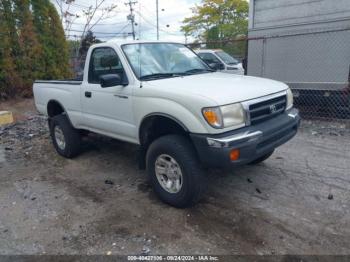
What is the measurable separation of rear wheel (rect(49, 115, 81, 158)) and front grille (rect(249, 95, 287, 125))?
335 centimetres

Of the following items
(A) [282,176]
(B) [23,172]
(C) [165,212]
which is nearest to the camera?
(C) [165,212]

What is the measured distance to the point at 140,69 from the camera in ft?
12.7

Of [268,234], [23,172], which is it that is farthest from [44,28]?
[268,234]

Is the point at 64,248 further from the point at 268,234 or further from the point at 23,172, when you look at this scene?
the point at 23,172

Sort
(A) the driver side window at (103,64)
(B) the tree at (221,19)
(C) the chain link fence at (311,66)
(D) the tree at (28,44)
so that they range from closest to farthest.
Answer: (A) the driver side window at (103,64), (C) the chain link fence at (311,66), (D) the tree at (28,44), (B) the tree at (221,19)

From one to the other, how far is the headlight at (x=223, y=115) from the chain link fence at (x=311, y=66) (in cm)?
420

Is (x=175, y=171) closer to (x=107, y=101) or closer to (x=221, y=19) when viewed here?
(x=107, y=101)

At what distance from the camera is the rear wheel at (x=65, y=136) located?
527cm

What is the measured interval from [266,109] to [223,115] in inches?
27.5

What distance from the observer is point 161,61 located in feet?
13.5

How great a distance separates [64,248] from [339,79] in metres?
5.95

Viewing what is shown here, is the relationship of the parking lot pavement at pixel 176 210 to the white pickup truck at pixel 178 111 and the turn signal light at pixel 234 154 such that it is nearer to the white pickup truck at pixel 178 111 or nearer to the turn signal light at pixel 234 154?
the white pickup truck at pixel 178 111

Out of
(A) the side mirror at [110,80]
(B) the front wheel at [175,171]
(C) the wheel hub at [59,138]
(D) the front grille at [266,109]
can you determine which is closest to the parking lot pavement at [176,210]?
(B) the front wheel at [175,171]

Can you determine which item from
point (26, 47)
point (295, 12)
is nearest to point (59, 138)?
point (295, 12)
